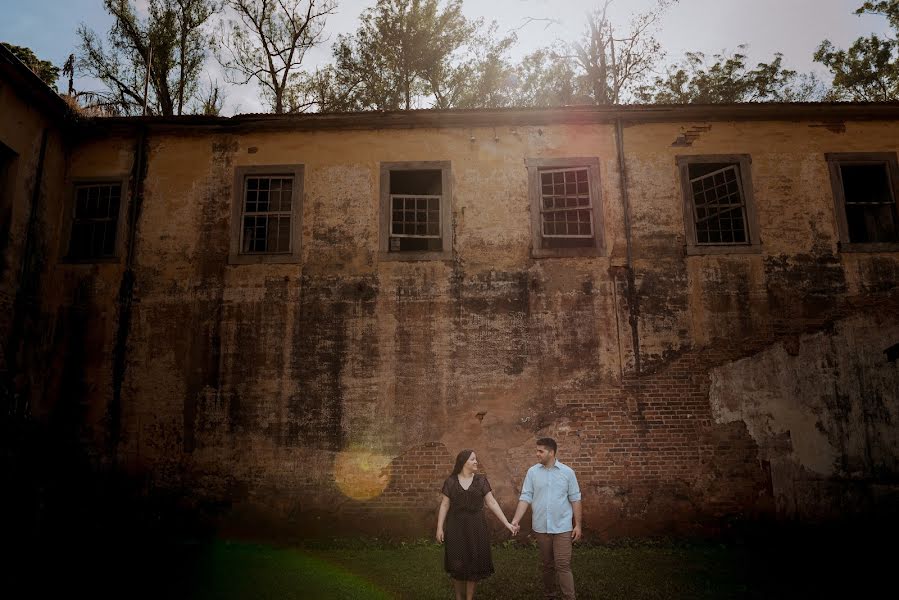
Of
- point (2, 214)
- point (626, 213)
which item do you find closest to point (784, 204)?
point (626, 213)

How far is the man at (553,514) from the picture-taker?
577 centimetres

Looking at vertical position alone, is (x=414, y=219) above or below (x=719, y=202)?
below

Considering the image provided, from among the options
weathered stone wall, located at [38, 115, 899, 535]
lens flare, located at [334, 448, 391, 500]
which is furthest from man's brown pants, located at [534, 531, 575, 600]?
lens flare, located at [334, 448, 391, 500]

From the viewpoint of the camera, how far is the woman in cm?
552

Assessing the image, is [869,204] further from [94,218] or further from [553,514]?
[94,218]

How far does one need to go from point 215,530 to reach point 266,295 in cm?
393

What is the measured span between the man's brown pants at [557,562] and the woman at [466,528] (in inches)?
23.0

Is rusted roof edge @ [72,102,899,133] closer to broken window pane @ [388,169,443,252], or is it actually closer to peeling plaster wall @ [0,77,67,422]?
broken window pane @ [388,169,443,252]

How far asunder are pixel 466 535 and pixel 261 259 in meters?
6.53

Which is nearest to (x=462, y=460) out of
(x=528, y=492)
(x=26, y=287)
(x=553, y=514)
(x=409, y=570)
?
(x=528, y=492)

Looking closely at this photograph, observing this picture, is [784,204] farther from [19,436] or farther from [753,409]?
[19,436]

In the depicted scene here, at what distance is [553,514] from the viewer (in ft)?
19.2

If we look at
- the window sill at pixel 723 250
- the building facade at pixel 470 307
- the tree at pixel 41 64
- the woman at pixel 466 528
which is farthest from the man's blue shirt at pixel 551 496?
the tree at pixel 41 64

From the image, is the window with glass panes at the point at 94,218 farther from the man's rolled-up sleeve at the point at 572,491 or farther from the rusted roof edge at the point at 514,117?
the man's rolled-up sleeve at the point at 572,491
